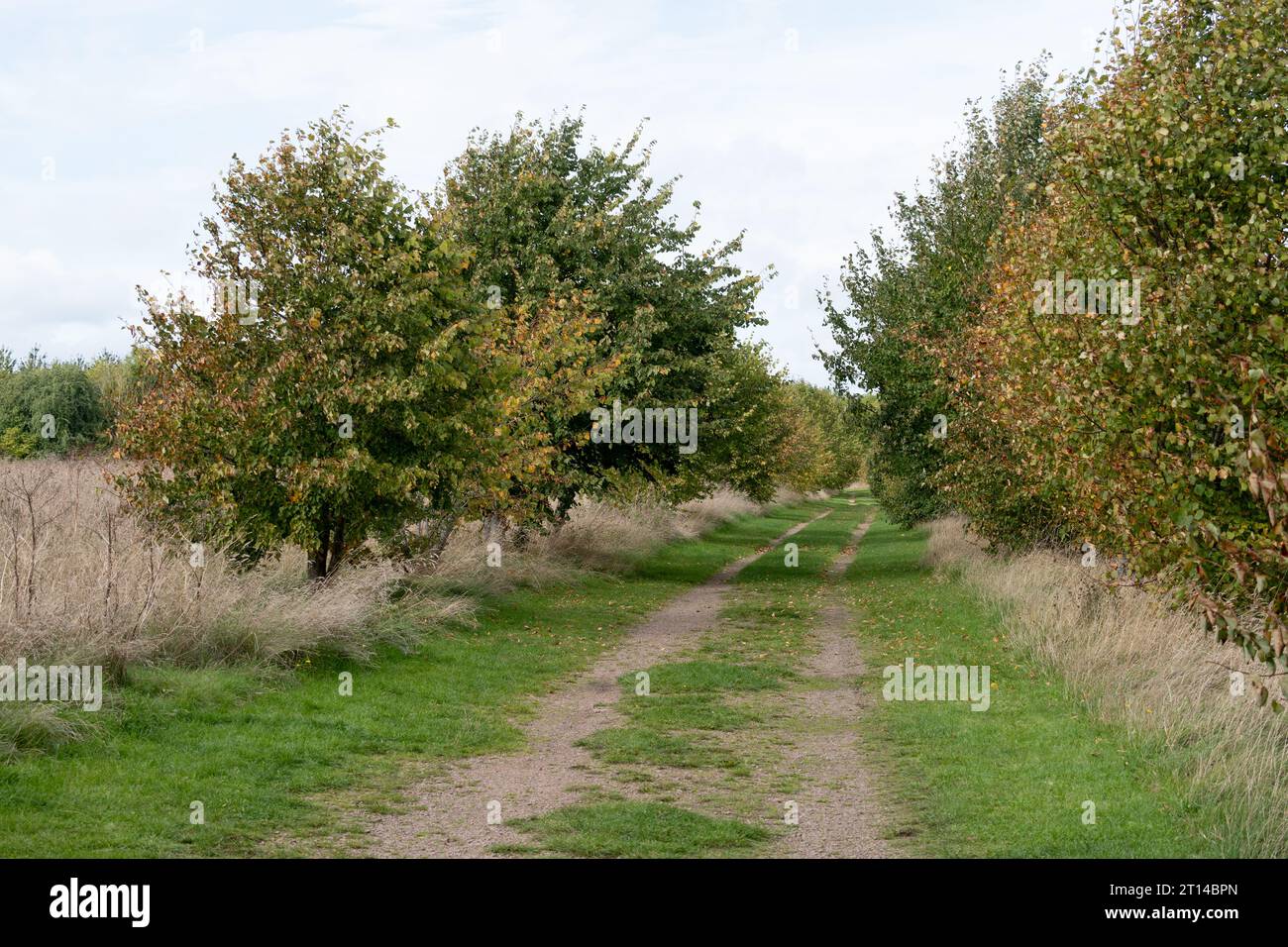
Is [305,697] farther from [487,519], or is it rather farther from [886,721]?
[487,519]

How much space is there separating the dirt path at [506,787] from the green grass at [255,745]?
1.29 ft

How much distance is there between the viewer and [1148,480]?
433 inches

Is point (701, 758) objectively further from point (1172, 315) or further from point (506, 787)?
point (1172, 315)

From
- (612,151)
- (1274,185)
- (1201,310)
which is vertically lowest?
(1201,310)

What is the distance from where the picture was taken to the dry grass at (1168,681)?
28.9 ft

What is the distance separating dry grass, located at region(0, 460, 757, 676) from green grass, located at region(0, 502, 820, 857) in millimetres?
464

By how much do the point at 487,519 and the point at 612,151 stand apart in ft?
32.8

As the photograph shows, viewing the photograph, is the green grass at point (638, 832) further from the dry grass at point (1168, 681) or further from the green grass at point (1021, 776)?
the dry grass at point (1168, 681)

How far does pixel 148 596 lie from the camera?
1280cm

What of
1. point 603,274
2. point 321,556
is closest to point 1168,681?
point 321,556

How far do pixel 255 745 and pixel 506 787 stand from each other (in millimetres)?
2420

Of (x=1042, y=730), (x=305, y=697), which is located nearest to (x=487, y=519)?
(x=305, y=697)

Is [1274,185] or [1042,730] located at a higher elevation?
[1274,185]

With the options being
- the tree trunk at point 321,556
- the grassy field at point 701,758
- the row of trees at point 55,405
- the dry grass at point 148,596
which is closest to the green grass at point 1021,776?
the grassy field at point 701,758
